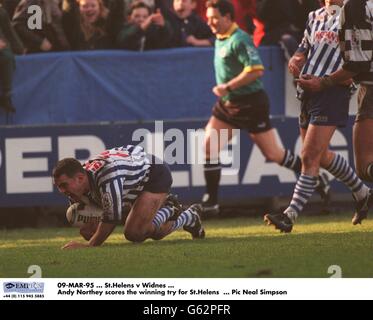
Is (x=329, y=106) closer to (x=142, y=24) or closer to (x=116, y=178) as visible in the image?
(x=116, y=178)

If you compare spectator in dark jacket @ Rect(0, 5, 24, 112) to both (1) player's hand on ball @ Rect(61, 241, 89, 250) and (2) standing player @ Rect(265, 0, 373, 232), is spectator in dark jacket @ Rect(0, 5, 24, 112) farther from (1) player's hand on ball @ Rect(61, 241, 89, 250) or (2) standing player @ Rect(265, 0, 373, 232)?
(2) standing player @ Rect(265, 0, 373, 232)

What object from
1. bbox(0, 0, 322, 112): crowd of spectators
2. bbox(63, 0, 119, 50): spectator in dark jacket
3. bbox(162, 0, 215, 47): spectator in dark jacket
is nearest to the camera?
bbox(0, 0, 322, 112): crowd of spectators

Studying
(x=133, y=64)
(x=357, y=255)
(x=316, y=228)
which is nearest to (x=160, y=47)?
(x=133, y=64)

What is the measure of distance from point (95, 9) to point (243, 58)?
1.18 m

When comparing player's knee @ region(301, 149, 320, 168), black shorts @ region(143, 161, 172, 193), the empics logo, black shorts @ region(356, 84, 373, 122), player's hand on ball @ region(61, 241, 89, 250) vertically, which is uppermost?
black shorts @ region(356, 84, 373, 122)

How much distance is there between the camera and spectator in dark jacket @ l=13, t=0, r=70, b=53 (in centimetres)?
954

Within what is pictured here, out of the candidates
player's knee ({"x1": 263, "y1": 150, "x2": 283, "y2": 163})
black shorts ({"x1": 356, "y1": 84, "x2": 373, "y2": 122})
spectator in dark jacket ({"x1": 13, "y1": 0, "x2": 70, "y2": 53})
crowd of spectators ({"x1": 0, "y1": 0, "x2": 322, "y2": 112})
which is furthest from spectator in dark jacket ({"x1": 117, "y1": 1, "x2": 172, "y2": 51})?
black shorts ({"x1": 356, "y1": 84, "x2": 373, "y2": 122})

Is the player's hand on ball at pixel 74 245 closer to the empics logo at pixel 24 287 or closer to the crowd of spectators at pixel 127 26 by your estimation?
the empics logo at pixel 24 287

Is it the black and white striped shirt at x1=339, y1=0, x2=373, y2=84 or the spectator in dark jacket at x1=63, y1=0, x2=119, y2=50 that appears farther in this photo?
the spectator in dark jacket at x1=63, y1=0, x2=119, y2=50

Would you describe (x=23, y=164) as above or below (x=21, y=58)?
below

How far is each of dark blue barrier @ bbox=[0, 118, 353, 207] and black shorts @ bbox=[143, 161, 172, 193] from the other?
1.57 m

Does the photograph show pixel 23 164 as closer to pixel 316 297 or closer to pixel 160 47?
pixel 160 47

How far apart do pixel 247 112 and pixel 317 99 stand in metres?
1.38

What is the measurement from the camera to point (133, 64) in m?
10.1
